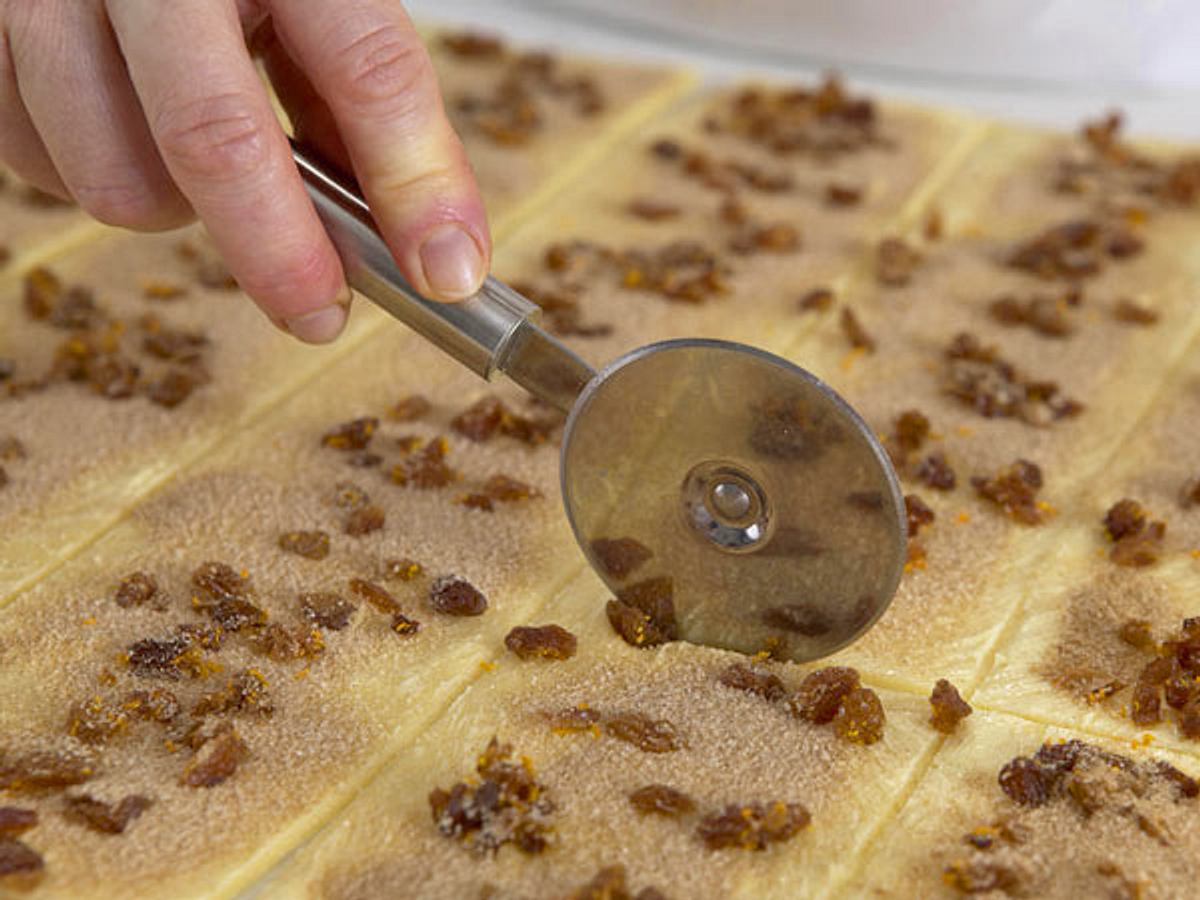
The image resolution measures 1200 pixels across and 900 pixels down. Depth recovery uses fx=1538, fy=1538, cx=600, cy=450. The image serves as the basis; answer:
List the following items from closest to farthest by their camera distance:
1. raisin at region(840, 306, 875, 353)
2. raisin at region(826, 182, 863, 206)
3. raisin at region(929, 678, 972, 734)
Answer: raisin at region(929, 678, 972, 734) → raisin at region(840, 306, 875, 353) → raisin at region(826, 182, 863, 206)

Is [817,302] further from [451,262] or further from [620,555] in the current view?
[451,262]

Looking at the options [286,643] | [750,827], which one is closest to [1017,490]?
[750,827]

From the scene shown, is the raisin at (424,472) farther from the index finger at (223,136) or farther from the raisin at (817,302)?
the raisin at (817,302)

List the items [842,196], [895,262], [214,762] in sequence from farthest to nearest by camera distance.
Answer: [842,196] → [895,262] → [214,762]

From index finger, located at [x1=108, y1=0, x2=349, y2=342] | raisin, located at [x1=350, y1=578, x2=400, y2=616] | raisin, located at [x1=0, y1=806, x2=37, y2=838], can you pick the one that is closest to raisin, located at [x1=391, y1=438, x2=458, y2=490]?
raisin, located at [x1=350, y1=578, x2=400, y2=616]

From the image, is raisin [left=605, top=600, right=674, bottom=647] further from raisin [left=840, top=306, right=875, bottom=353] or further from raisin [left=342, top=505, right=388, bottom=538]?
raisin [left=840, top=306, right=875, bottom=353]

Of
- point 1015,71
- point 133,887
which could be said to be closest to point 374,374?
point 133,887
